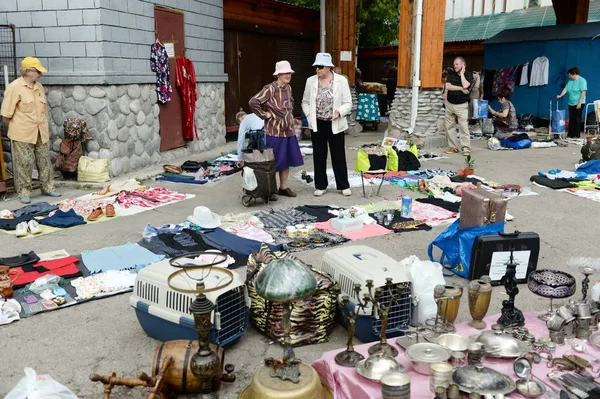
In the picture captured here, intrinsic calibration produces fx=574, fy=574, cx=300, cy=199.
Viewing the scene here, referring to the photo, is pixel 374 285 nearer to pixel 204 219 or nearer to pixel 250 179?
pixel 204 219

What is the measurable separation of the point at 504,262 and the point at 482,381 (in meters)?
2.15

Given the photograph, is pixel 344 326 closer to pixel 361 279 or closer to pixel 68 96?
pixel 361 279

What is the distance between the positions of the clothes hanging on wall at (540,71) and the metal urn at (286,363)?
15.8m

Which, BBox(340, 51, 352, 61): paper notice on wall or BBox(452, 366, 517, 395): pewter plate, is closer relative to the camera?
BBox(452, 366, 517, 395): pewter plate

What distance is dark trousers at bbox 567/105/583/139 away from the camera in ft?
46.5

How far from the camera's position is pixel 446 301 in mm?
3730

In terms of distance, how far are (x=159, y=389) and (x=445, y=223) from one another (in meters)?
4.67

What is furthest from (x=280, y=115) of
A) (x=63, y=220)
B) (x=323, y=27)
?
(x=323, y=27)

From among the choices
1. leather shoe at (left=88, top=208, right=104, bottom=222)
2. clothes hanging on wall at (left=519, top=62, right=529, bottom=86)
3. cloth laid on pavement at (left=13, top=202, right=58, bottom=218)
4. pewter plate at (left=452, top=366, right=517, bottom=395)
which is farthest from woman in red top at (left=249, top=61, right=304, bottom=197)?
clothes hanging on wall at (left=519, top=62, right=529, bottom=86)

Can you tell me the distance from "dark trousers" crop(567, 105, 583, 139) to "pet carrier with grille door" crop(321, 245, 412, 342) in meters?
12.0

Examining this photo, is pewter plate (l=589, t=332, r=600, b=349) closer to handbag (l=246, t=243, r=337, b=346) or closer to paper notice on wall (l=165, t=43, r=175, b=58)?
handbag (l=246, t=243, r=337, b=346)

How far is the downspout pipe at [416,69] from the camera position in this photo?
12758 millimetres

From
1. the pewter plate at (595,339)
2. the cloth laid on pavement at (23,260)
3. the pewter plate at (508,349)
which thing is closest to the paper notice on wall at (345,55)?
the cloth laid on pavement at (23,260)

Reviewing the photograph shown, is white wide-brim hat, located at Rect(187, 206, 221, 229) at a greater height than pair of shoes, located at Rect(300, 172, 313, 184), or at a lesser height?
lesser
